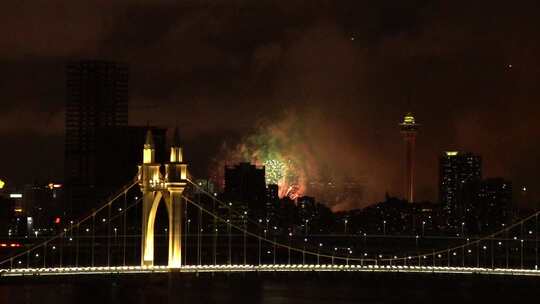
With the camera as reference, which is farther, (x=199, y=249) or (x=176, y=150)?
(x=199, y=249)

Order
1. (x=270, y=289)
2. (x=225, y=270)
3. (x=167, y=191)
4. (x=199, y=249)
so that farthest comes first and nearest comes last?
(x=199, y=249) → (x=270, y=289) → (x=225, y=270) → (x=167, y=191)

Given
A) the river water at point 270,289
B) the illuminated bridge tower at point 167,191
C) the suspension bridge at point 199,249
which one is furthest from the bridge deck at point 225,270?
the illuminated bridge tower at point 167,191

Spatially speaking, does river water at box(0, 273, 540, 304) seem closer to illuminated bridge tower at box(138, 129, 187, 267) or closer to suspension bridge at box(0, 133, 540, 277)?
suspension bridge at box(0, 133, 540, 277)

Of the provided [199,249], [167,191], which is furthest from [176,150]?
[199,249]

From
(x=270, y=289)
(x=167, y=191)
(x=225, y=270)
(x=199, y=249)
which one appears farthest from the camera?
(x=199, y=249)

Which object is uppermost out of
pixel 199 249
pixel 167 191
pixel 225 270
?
pixel 167 191

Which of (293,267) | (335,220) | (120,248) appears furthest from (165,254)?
(335,220)

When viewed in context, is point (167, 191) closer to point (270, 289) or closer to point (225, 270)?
point (225, 270)

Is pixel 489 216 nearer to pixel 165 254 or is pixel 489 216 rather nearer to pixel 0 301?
pixel 165 254

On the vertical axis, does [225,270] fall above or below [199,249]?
below
